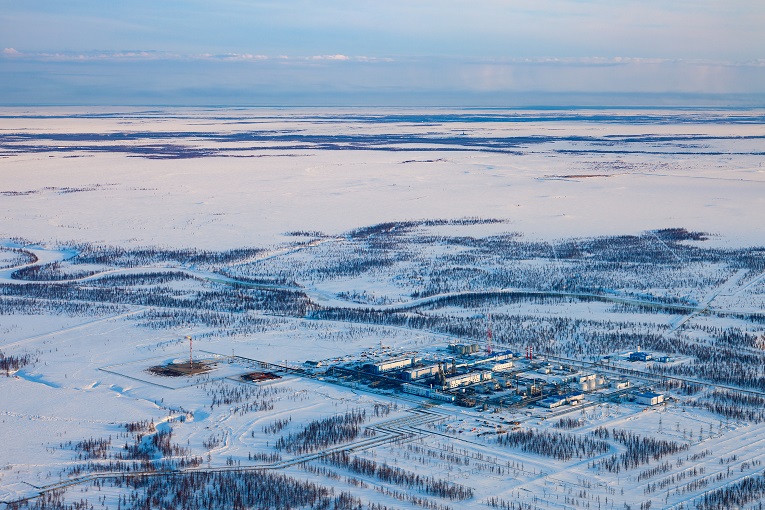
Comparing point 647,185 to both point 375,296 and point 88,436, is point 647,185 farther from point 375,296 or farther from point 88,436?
point 88,436

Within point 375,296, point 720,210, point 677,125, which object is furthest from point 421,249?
point 677,125

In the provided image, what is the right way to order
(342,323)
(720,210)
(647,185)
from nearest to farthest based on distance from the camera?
(342,323) → (720,210) → (647,185)

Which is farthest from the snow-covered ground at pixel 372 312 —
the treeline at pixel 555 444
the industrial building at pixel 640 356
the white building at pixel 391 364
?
the white building at pixel 391 364

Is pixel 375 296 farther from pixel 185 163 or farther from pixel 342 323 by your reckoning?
pixel 185 163

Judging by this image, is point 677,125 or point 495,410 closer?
point 495,410

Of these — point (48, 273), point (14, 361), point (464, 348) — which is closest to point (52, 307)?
point (48, 273)

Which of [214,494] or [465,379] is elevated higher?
[465,379]

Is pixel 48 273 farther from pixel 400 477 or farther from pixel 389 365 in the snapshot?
pixel 400 477

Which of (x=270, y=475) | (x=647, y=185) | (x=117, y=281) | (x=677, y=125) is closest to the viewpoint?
(x=270, y=475)
